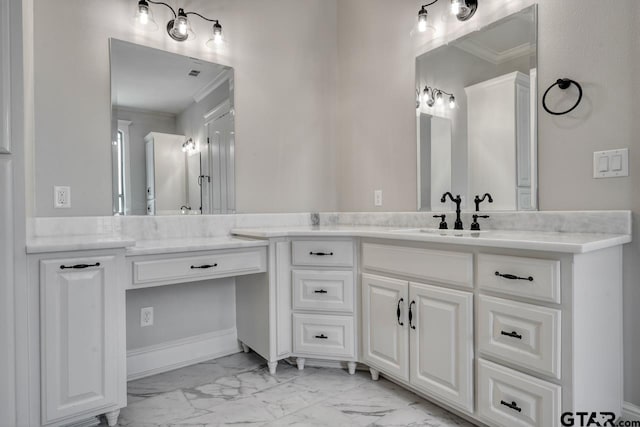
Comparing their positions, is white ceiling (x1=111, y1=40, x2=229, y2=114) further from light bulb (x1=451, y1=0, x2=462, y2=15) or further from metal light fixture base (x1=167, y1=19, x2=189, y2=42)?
light bulb (x1=451, y1=0, x2=462, y2=15)

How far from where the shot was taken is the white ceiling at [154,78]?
2.13 metres

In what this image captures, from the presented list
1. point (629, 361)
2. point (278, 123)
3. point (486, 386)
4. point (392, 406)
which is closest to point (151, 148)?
point (278, 123)

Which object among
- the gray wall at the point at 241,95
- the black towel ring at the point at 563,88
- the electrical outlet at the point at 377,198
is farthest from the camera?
the electrical outlet at the point at 377,198

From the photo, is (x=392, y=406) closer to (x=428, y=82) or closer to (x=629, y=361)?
(x=629, y=361)

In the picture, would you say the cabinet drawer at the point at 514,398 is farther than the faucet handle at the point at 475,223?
No

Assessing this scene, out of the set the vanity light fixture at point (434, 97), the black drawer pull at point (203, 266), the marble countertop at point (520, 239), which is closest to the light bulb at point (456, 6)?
the vanity light fixture at point (434, 97)

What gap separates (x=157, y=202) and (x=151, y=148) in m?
0.33

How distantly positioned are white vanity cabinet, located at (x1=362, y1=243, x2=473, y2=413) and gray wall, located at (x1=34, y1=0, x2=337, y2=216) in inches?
42.0

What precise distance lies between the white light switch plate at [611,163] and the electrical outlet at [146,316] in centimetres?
246

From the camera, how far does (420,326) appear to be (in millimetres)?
1757

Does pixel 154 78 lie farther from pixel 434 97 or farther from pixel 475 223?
pixel 475 223

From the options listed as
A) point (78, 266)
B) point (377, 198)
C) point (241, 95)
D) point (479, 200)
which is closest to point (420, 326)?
point (479, 200)

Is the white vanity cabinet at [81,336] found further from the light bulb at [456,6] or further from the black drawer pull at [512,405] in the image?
the light bulb at [456,6]

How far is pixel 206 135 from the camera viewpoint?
2434 mm
